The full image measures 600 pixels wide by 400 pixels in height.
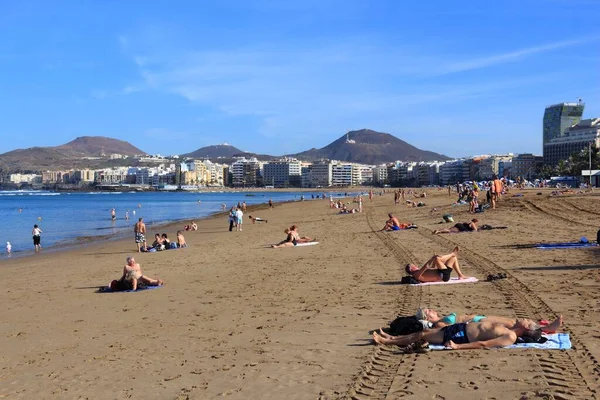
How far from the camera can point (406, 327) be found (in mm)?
5723

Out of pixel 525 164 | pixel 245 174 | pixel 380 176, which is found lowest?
pixel 380 176

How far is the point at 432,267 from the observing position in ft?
29.3

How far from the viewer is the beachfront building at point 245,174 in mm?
190500

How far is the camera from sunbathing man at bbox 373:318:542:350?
5.37m

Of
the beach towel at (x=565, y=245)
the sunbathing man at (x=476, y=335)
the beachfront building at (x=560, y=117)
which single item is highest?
the beachfront building at (x=560, y=117)

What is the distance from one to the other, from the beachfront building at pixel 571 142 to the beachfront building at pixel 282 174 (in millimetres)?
77416

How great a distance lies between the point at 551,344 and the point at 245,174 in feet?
617

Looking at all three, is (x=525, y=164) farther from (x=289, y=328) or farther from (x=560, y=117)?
(x=289, y=328)

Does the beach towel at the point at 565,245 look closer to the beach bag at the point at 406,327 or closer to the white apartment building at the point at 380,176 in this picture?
the beach bag at the point at 406,327

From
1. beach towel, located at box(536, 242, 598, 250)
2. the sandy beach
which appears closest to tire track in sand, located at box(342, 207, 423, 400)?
the sandy beach

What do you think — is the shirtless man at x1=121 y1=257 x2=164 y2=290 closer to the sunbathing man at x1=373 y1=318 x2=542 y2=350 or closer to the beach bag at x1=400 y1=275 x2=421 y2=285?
the beach bag at x1=400 y1=275 x2=421 y2=285

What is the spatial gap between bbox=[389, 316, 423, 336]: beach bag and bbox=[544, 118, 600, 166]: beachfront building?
12392cm

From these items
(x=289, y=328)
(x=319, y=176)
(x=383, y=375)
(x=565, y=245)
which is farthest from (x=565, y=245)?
(x=319, y=176)

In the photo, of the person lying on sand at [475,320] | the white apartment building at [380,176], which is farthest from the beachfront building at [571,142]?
the person lying on sand at [475,320]
